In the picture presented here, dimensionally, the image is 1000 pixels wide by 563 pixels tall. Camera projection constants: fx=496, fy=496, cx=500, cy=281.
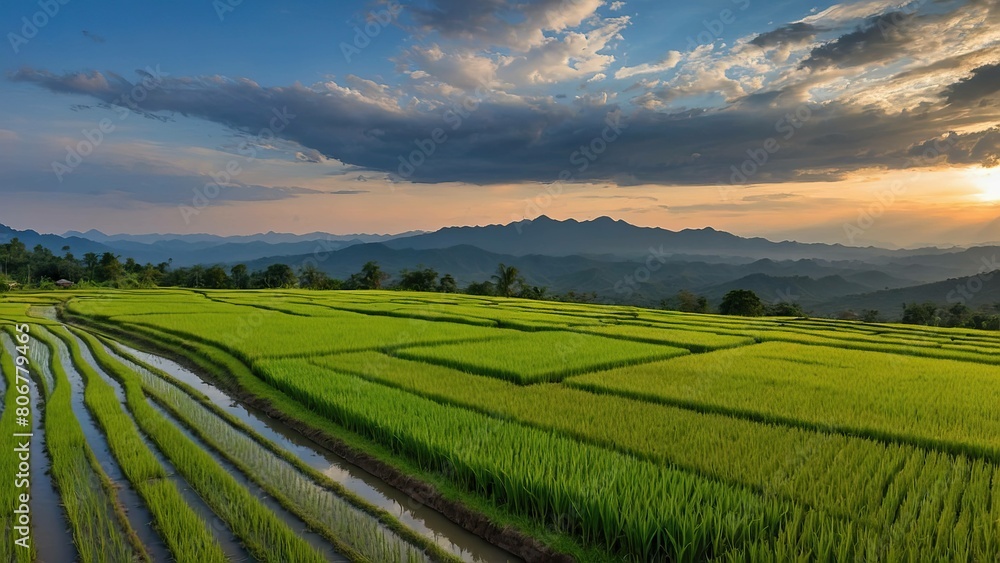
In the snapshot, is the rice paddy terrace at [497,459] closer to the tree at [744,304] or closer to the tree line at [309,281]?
the tree at [744,304]

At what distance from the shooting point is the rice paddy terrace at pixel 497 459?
3.93m

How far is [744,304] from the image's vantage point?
153 feet

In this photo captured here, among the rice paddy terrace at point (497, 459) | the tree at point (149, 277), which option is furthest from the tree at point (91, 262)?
the rice paddy terrace at point (497, 459)

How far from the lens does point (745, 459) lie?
520 cm

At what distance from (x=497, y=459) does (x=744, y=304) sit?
47.4 m

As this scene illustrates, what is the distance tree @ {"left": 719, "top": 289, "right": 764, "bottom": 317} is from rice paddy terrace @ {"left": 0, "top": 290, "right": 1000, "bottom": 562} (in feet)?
121

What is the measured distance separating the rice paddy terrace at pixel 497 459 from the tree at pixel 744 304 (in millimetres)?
36884

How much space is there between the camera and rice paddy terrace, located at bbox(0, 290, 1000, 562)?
12.9 feet

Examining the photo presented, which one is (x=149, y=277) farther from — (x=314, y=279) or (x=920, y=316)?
(x=920, y=316)

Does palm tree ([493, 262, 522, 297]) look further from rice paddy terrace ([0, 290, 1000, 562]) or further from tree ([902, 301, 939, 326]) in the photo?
rice paddy terrace ([0, 290, 1000, 562])

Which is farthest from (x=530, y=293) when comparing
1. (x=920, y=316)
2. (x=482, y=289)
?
(x=920, y=316)

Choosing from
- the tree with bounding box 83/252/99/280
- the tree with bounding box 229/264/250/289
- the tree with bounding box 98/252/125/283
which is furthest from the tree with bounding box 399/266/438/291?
the tree with bounding box 83/252/99/280

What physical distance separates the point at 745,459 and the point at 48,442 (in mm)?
8054

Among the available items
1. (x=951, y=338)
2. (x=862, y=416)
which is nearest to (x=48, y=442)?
(x=862, y=416)
